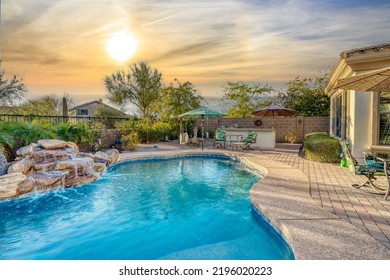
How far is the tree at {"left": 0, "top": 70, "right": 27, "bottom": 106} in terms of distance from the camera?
15633mm

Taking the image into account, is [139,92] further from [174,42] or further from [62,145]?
[174,42]

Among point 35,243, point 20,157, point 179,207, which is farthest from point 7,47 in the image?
point 179,207

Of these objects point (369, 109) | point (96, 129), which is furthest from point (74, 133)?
point (369, 109)

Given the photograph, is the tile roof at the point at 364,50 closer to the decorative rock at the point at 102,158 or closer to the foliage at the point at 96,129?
the decorative rock at the point at 102,158

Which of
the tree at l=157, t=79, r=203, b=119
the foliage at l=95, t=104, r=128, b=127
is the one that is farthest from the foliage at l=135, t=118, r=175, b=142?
the foliage at l=95, t=104, r=128, b=127

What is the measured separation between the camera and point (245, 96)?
20.3 meters

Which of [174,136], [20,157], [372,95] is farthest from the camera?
[174,136]

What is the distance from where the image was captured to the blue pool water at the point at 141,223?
3.70 metres

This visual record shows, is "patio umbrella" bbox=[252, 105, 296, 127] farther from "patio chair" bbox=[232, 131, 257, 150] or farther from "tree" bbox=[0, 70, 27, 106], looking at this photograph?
"tree" bbox=[0, 70, 27, 106]

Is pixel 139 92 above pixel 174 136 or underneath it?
above

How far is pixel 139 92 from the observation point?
73.8ft

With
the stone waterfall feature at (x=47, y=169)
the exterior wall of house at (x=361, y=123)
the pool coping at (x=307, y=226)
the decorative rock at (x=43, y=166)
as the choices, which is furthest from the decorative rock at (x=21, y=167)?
the exterior wall of house at (x=361, y=123)
